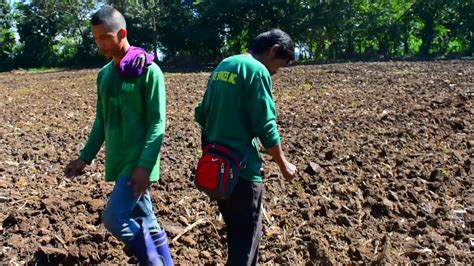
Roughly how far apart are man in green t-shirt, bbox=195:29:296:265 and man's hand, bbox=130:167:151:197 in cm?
44

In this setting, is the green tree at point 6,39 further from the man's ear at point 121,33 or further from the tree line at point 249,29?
the man's ear at point 121,33

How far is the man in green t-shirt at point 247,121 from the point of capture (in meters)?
3.19

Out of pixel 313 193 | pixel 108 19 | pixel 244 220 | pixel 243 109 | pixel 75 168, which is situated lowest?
pixel 313 193

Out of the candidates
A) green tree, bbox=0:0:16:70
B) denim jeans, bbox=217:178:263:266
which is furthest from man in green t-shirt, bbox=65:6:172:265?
green tree, bbox=0:0:16:70

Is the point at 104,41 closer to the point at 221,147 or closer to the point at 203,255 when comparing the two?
the point at 221,147

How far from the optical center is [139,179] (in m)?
3.11

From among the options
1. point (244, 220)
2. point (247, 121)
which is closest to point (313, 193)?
point (244, 220)

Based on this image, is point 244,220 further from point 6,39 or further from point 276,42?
point 6,39

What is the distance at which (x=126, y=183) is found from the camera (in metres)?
3.18

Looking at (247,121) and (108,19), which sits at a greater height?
(108,19)

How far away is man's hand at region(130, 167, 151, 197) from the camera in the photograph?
3107mm

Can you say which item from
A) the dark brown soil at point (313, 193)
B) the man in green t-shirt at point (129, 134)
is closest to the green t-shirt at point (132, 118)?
the man in green t-shirt at point (129, 134)

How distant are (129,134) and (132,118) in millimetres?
88

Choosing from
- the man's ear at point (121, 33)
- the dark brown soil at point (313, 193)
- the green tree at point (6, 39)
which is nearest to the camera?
the man's ear at point (121, 33)
